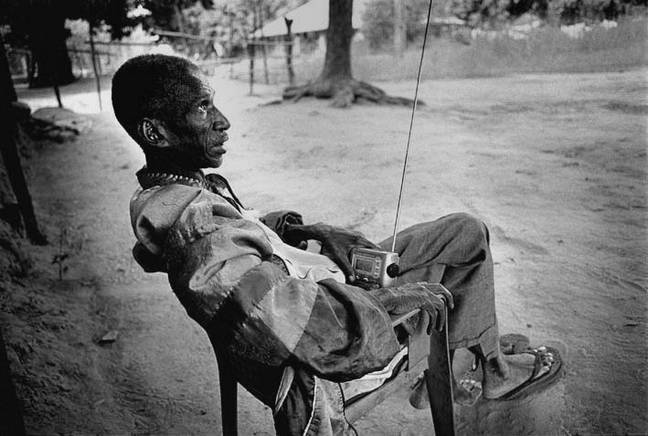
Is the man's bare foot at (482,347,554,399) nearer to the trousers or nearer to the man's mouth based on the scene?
the trousers

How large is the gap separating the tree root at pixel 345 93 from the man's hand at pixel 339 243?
7.72 meters

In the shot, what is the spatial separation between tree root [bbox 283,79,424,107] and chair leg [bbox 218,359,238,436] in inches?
318

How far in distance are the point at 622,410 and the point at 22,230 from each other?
3.81 meters

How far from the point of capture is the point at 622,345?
2.20 metres

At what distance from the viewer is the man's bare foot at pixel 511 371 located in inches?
70.0

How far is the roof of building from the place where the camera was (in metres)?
9.52

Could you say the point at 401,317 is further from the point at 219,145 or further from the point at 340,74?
the point at 340,74

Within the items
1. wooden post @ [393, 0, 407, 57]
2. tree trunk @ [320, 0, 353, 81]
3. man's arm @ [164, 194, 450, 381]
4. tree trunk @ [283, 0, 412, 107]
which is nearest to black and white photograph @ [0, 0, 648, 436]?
man's arm @ [164, 194, 450, 381]

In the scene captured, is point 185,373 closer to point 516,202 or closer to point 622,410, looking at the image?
point 622,410

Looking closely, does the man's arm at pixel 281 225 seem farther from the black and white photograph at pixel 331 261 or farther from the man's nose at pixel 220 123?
the man's nose at pixel 220 123

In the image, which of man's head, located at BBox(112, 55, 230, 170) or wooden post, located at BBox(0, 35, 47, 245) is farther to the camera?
wooden post, located at BBox(0, 35, 47, 245)

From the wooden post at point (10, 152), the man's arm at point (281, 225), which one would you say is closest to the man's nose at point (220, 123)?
the man's arm at point (281, 225)

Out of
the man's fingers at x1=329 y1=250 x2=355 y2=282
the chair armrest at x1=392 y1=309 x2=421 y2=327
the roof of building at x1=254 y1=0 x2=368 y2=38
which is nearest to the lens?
the chair armrest at x1=392 y1=309 x2=421 y2=327

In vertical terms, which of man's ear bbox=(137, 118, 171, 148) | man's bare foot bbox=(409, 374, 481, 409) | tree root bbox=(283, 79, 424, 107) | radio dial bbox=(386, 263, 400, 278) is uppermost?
man's ear bbox=(137, 118, 171, 148)
